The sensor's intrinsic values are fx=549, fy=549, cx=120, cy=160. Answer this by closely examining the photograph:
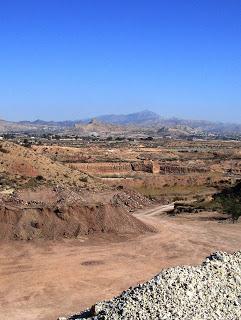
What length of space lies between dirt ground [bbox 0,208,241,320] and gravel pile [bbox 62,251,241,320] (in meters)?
6.38

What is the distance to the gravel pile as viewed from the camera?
17.8 m

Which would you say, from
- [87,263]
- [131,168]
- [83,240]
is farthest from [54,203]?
[131,168]

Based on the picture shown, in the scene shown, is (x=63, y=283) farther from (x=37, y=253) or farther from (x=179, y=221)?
(x=179, y=221)

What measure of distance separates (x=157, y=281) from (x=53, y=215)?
20763mm

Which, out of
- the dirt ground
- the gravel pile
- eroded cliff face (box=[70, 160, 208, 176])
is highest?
the gravel pile

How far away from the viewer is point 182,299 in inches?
732

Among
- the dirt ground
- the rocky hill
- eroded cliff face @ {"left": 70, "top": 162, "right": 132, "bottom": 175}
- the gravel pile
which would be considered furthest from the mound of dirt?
eroded cliff face @ {"left": 70, "top": 162, "right": 132, "bottom": 175}

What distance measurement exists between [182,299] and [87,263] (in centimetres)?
1486

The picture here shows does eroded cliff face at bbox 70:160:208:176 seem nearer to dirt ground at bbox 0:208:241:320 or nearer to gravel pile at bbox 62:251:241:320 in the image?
dirt ground at bbox 0:208:241:320

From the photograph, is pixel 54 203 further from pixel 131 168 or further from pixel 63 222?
pixel 131 168

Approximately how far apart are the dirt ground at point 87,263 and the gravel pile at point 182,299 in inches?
251

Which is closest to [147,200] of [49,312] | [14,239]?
[14,239]

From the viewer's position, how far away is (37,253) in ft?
114

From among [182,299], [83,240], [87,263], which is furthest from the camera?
[83,240]
